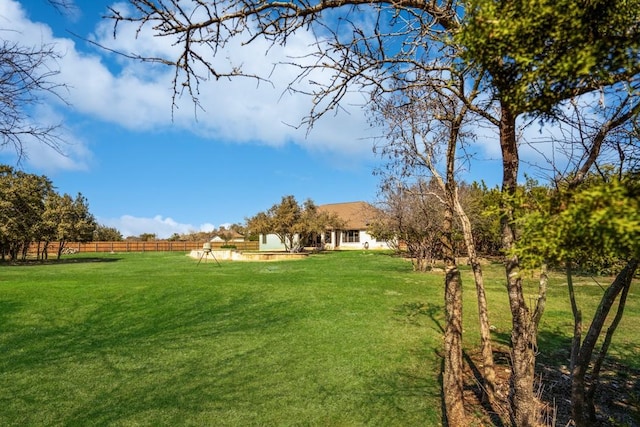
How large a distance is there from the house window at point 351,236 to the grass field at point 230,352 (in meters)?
38.3

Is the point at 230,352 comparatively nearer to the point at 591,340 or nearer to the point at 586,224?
the point at 591,340

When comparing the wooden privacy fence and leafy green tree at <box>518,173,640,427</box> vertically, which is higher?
leafy green tree at <box>518,173,640,427</box>

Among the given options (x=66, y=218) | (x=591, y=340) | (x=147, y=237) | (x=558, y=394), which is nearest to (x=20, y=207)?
(x=66, y=218)

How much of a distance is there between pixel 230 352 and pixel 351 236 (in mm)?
45592

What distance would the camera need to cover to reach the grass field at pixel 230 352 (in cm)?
541

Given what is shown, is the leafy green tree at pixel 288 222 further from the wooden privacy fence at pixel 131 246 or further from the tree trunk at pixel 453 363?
the tree trunk at pixel 453 363

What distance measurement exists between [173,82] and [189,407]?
4380mm

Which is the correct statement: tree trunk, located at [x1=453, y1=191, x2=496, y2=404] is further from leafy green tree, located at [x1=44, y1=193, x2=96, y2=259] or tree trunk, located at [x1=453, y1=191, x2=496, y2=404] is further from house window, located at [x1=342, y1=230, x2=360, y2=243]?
house window, located at [x1=342, y1=230, x2=360, y2=243]

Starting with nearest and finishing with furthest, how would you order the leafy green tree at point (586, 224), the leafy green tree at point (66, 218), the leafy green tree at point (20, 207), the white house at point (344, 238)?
the leafy green tree at point (586, 224)
the leafy green tree at point (20, 207)
the leafy green tree at point (66, 218)
the white house at point (344, 238)

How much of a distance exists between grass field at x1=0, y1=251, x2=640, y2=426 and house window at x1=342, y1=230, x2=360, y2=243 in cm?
3830

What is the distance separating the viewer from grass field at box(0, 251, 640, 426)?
541cm

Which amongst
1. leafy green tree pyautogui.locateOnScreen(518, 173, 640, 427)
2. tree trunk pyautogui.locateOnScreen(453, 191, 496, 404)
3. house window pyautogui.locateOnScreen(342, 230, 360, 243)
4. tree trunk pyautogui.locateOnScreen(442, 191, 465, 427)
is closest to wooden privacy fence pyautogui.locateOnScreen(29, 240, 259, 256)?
house window pyautogui.locateOnScreen(342, 230, 360, 243)

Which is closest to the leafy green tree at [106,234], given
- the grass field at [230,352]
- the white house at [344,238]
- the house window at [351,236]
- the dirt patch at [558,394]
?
the white house at [344,238]

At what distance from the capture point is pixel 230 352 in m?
7.72
